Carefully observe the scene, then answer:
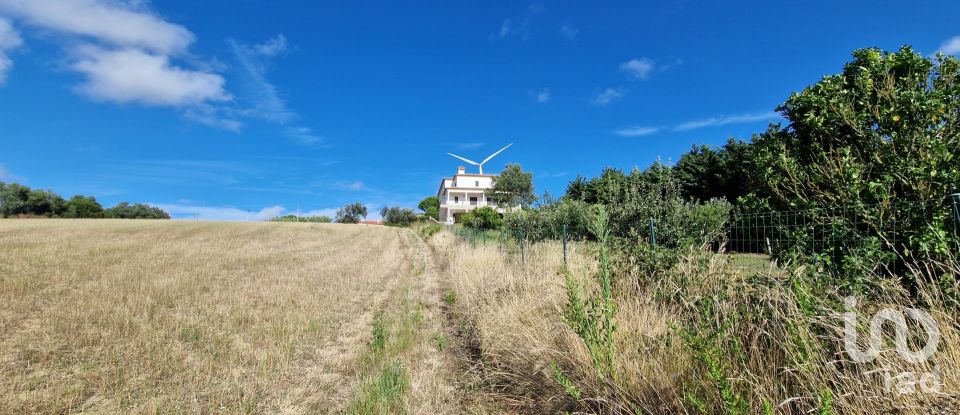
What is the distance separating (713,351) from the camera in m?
2.54

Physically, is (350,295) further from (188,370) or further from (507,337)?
(507,337)

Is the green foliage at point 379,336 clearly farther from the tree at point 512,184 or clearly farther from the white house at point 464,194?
the white house at point 464,194

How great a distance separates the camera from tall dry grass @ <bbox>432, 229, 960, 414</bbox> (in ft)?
7.78

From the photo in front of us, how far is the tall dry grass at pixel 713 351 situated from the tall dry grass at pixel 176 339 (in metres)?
2.02

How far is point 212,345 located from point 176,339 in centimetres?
61

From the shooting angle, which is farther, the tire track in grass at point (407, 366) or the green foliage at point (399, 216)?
the green foliage at point (399, 216)

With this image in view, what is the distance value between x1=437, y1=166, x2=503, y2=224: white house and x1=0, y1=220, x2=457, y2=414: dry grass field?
75.6m

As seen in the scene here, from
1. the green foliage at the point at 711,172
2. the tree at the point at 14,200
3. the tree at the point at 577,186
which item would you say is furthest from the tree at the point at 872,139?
the tree at the point at 14,200

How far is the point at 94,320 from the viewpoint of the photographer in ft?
21.7

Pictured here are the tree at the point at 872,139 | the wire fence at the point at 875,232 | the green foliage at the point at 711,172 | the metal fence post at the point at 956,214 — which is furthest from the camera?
the green foliage at the point at 711,172

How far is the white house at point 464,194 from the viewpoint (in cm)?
8881

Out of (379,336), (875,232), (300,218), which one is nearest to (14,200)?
(300,218)

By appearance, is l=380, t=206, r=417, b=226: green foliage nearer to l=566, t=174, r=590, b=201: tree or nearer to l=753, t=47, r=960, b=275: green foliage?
l=566, t=174, r=590, b=201: tree

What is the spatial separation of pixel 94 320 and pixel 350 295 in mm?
4541
